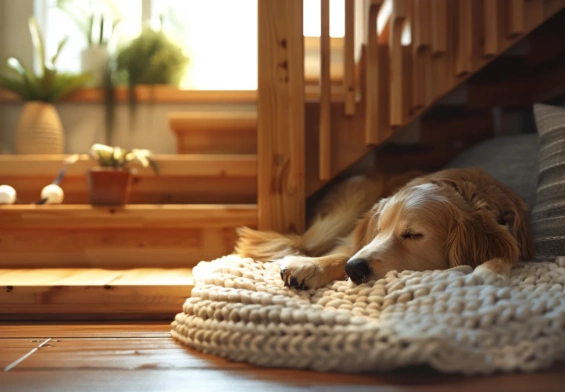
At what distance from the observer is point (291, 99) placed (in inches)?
66.0

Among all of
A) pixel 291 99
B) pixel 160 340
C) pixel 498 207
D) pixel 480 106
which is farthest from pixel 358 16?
pixel 160 340

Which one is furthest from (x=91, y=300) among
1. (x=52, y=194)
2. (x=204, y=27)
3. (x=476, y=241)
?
(x=204, y=27)

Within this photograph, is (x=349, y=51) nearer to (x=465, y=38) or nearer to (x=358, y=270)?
(x=465, y=38)

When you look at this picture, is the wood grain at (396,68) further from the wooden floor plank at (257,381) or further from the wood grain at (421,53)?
the wooden floor plank at (257,381)

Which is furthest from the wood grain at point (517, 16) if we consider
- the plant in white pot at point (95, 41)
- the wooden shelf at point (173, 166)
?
the plant in white pot at point (95, 41)

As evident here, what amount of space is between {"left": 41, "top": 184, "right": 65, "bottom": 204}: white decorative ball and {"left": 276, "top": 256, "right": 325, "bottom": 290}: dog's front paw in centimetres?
112

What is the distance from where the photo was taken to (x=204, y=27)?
3.37 m

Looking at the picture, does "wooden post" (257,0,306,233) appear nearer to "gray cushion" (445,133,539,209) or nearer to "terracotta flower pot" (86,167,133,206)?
"terracotta flower pot" (86,167,133,206)

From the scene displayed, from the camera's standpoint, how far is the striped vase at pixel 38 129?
2439 millimetres

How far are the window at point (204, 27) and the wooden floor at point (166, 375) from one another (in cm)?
234

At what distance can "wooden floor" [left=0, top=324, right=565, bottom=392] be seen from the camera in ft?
2.49

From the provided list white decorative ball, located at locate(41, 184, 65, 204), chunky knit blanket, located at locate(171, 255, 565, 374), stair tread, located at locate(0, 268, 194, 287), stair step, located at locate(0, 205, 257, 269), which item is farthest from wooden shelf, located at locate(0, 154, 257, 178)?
chunky knit blanket, located at locate(171, 255, 565, 374)

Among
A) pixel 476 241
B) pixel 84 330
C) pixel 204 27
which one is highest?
pixel 204 27

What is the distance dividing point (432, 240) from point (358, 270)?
21 cm
